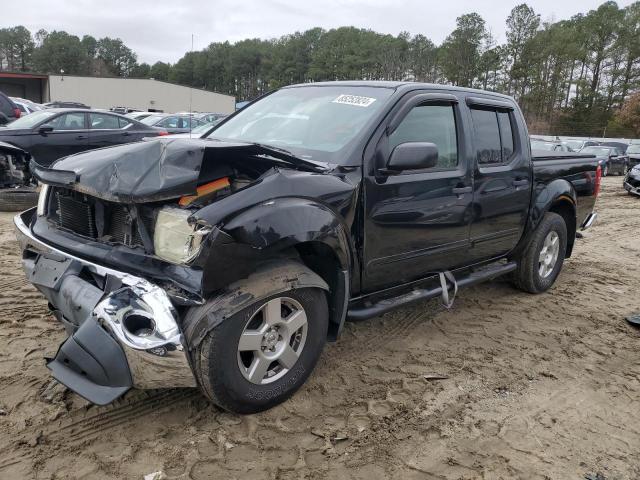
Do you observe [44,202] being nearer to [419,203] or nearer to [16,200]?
[419,203]

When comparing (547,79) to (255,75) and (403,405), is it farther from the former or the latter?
(403,405)

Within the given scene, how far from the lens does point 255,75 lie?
89.0 meters

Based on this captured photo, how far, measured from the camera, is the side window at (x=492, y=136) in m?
4.14

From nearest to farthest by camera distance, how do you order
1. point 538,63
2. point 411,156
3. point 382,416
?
point 382,416
point 411,156
point 538,63

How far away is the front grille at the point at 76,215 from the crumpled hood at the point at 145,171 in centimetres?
15

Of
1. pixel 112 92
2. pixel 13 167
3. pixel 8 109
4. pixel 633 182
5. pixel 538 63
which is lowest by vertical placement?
pixel 13 167

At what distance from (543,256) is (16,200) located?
741 cm

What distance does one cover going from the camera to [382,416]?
298 cm

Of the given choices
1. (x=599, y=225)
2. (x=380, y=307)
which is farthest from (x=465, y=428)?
(x=599, y=225)

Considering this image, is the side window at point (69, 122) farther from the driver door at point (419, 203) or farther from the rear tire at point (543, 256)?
→ the rear tire at point (543, 256)

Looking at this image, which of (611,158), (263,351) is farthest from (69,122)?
(611,158)

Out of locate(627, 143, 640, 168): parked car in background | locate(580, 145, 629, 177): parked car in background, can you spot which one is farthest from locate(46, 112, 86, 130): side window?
locate(580, 145, 629, 177): parked car in background

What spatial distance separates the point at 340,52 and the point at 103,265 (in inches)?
3017

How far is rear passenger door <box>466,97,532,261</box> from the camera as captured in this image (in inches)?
161
